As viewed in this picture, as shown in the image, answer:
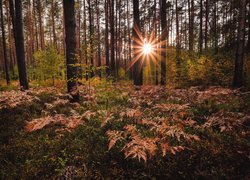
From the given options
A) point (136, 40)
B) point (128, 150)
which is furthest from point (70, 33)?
point (136, 40)

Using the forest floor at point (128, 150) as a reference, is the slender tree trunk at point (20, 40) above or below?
above

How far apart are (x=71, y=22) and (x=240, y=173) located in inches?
264

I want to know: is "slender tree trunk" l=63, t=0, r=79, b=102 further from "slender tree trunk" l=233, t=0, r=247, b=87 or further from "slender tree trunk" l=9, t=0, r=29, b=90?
"slender tree trunk" l=233, t=0, r=247, b=87

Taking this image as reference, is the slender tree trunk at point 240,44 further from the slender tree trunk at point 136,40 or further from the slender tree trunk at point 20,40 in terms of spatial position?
the slender tree trunk at point 20,40

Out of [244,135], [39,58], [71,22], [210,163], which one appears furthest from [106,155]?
[39,58]

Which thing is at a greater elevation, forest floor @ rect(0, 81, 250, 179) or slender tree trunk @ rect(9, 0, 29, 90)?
slender tree trunk @ rect(9, 0, 29, 90)

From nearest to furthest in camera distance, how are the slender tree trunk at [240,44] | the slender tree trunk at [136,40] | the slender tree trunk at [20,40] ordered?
the slender tree trunk at [240,44] < the slender tree trunk at [20,40] < the slender tree trunk at [136,40]

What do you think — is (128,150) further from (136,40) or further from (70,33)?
(136,40)

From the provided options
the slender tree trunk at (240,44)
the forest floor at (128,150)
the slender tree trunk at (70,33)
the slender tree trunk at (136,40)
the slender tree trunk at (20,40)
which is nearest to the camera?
the forest floor at (128,150)

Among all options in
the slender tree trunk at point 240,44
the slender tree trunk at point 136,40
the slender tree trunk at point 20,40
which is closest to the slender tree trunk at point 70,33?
the slender tree trunk at point 20,40

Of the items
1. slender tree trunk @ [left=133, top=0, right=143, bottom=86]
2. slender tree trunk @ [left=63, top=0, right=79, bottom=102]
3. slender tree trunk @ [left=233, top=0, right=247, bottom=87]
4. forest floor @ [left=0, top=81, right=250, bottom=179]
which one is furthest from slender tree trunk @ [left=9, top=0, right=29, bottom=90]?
slender tree trunk @ [left=233, top=0, right=247, bottom=87]

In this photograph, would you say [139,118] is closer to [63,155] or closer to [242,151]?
[63,155]

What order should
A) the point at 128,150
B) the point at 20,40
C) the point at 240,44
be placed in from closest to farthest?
the point at 128,150 < the point at 240,44 < the point at 20,40

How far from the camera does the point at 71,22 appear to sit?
6676mm
